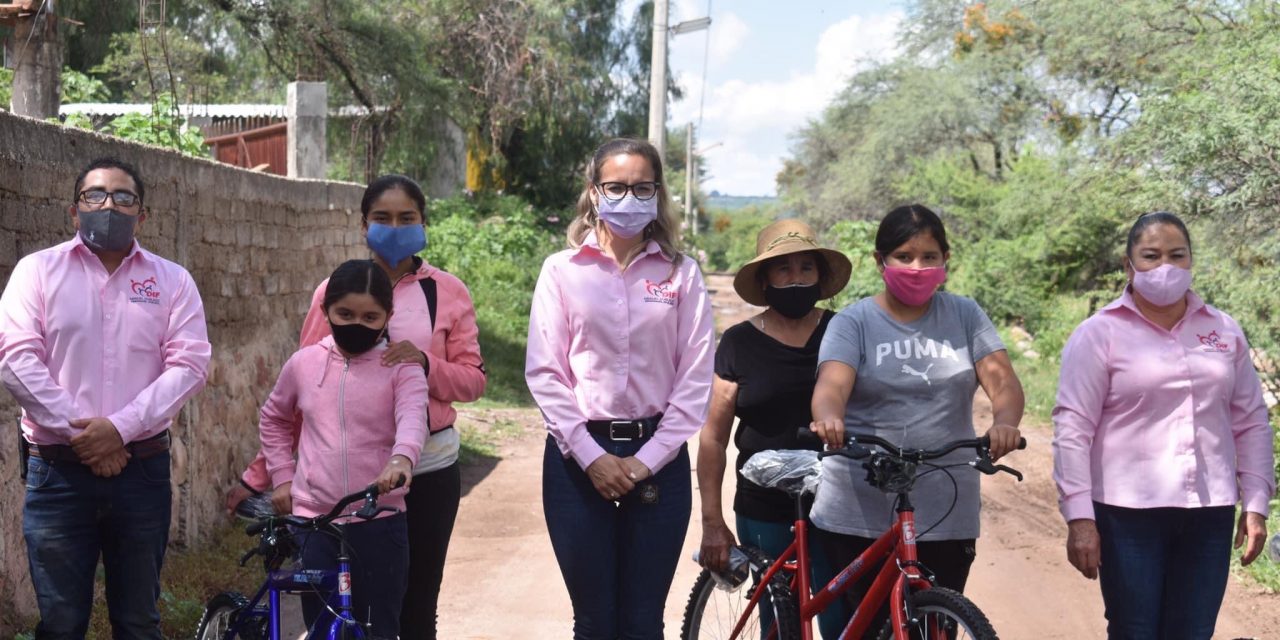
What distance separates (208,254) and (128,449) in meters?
3.93

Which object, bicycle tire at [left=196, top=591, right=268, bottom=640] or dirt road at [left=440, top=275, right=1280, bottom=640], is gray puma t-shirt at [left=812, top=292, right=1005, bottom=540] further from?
dirt road at [left=440, top=275, right=1280, bottom=640]

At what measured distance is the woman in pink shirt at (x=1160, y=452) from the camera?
423cm

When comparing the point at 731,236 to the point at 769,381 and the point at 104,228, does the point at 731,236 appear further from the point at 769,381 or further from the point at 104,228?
the point at 104,228

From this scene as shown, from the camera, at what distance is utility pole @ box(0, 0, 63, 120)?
25.9 ft

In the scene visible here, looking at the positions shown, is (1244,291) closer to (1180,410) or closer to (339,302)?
(1180,410)

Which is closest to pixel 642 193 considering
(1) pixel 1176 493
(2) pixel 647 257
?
(2) pixel 647 257

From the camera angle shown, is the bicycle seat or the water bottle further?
the water bottle

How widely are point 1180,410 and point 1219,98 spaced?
6.93m

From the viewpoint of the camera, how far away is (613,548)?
4.10 metres

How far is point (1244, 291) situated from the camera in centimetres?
999

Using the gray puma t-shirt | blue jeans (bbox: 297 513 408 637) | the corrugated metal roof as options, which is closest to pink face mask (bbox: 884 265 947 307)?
→ the gray puma t-shirt

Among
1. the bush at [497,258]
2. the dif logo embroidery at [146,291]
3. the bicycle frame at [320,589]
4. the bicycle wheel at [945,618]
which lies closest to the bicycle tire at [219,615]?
the bicycle frame at [320,589]

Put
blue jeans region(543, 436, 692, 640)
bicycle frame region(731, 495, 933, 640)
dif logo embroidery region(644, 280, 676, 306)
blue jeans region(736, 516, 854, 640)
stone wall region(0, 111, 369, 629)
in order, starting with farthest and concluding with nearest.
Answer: stone wall region(0, 111, 369, 629)
blue jeans region(736, 516, 854, 640)
dif logo embroidery region(644, 280, 676, 306)
blue jeans region(543, 436, 692, 640)
bicycle frame region(731, 495, 933, 640)

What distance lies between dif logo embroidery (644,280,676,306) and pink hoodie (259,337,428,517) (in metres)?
0.76
